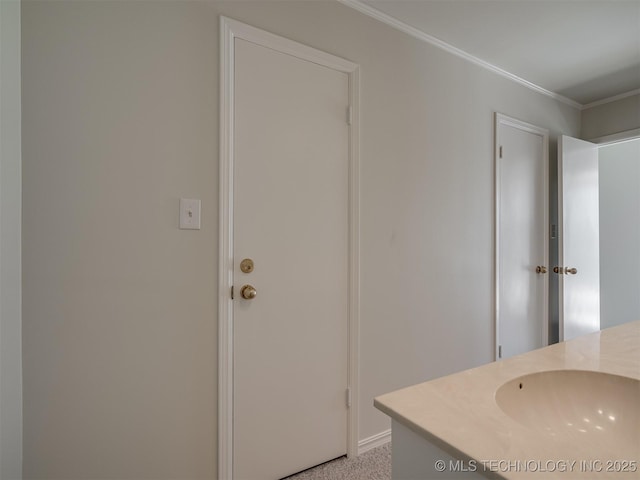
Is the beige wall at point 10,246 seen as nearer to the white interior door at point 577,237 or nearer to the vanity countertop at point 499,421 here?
the vanity countertop at point 499,421

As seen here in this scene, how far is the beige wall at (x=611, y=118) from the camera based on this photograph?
285cm

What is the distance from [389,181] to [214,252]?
109 cm

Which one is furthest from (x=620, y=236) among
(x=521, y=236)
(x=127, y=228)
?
(x=127, y=228)

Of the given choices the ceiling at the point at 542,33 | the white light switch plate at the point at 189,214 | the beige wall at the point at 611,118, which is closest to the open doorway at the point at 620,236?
the beige wall at the point at 611,118

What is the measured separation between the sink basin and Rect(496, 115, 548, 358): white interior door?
6.06ft

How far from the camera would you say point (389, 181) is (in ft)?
6.38

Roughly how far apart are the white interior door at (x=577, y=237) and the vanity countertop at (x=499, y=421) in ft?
7.45

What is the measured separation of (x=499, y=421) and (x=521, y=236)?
2.54 metres

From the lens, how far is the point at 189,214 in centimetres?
135

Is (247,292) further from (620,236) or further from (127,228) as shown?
(620,236)

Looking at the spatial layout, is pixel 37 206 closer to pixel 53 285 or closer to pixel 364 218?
pixel 53 285

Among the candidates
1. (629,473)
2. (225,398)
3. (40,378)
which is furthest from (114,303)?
(629,473)

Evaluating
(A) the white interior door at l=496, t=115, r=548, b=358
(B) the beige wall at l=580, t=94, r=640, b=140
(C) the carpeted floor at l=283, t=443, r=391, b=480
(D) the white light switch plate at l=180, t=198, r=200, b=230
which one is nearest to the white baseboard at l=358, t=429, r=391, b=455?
(C) the carpeted floor at l=283, t=443, r=391, b=480

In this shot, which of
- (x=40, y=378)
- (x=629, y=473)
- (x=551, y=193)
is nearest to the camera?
(x=629, y=473)
